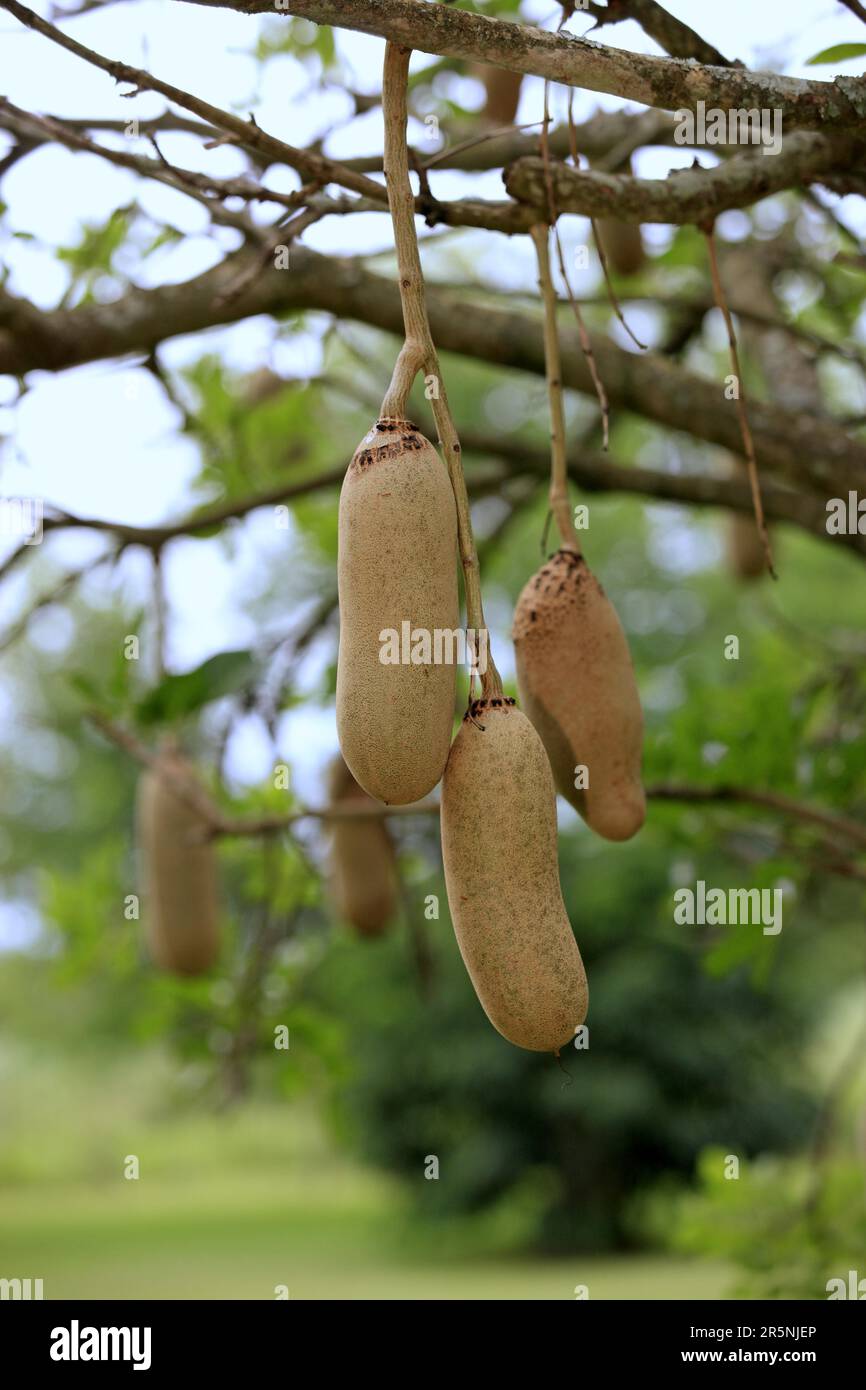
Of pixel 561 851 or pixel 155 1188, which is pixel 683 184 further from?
pixel 155 1188

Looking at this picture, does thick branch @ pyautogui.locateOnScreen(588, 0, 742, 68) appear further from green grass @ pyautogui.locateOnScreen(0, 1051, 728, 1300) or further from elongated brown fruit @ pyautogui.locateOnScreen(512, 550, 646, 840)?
green grass @ pyautogui.locateOnScreen(0, 1051, 728, 1300)

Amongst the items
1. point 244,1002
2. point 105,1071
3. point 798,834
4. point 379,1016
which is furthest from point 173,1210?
point 798,834

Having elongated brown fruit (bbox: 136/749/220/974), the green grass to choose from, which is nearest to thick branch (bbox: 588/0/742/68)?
elongated brown fruit (bbox: 136/749/220/974)

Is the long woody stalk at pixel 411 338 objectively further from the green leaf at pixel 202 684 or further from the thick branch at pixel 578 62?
the green leaf at pixel 202 684

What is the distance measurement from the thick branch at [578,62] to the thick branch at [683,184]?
2.9 inches

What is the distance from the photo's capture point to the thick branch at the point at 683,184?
0.89 metres

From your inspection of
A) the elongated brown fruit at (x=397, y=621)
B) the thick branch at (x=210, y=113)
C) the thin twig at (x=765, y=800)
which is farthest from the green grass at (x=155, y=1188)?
the elongated brown fruit at (x=397, y=621)

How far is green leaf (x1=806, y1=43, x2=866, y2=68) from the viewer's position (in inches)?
42.6

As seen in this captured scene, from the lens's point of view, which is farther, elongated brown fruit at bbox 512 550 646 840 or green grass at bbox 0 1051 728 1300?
green grass at bbox 0 1051 728 1300

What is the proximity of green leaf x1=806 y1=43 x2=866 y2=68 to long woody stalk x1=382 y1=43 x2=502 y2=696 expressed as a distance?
1.75ft

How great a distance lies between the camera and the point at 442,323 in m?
1.52

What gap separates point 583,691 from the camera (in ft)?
2.69

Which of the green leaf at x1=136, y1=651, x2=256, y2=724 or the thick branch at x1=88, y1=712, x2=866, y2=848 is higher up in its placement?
the green leaf at x1=136, y1=651, x2=256, y2=724
